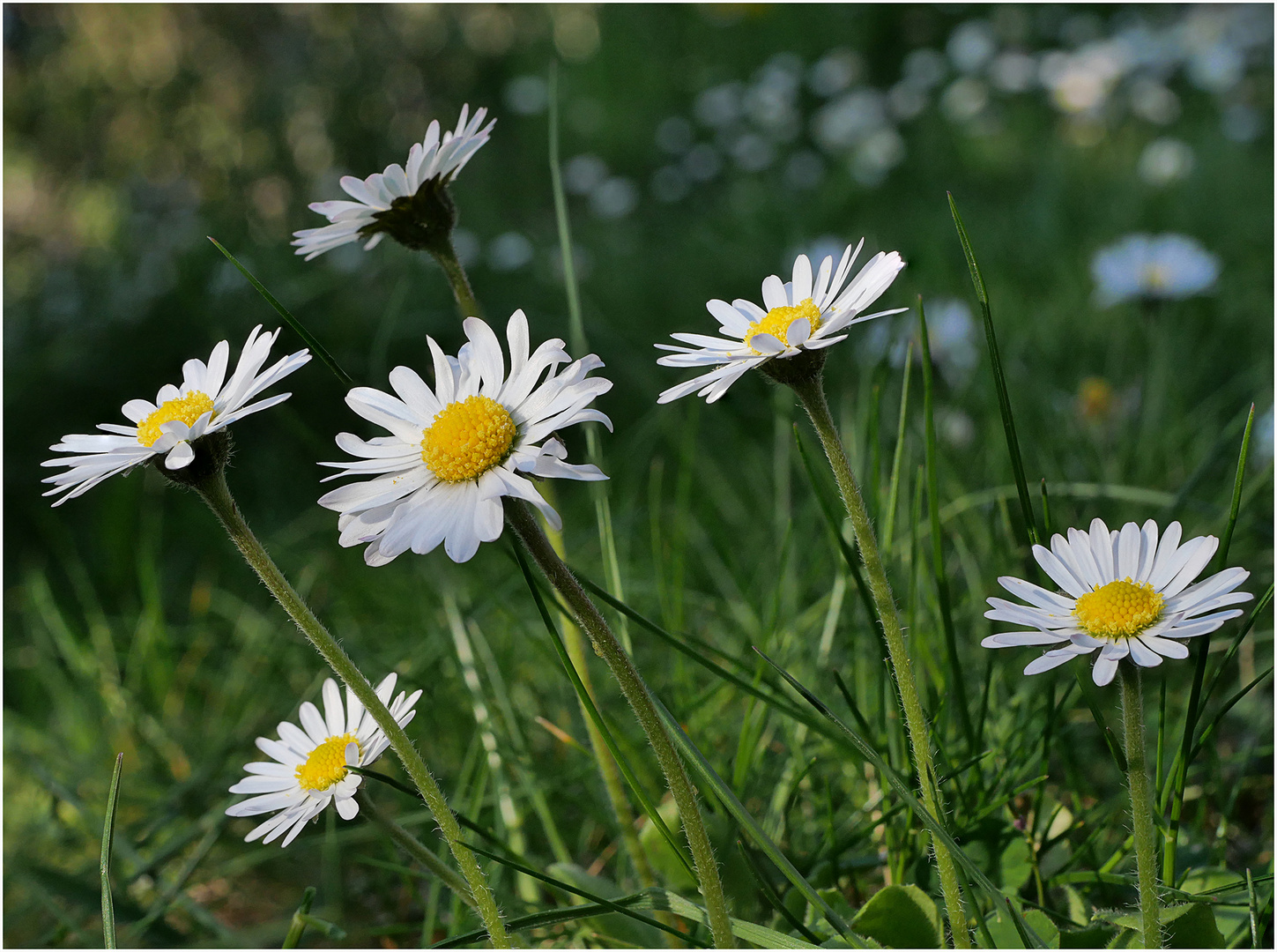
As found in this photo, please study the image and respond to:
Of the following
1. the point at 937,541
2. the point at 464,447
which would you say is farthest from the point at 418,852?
the point at 937,541

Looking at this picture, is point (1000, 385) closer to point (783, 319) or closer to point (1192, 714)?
point (783, 319)

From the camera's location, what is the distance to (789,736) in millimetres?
1159

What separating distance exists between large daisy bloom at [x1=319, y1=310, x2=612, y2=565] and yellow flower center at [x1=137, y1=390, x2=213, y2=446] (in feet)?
0.34

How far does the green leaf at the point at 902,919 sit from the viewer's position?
2.75ft

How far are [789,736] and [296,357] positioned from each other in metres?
0.69

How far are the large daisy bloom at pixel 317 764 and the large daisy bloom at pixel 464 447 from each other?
174 millimetres

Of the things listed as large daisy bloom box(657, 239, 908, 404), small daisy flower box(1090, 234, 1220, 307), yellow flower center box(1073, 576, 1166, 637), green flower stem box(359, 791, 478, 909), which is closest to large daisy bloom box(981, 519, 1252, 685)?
yellow flower center box(1073, 576, 1166, 637)

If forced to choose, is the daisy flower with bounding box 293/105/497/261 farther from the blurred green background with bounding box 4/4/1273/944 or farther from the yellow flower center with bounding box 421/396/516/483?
the blurred green background with bounding box 4/4/1273/944

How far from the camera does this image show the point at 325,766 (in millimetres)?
867

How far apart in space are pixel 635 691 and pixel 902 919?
338mm

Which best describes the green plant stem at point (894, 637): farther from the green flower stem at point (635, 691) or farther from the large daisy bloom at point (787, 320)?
the green flower stem at point (635, 691)

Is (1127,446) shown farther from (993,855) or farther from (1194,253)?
(993,855)

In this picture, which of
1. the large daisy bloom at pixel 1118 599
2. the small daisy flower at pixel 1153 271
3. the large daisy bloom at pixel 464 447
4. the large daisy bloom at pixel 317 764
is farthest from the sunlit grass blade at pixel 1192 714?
the small daisy flower at pixel 1153 271

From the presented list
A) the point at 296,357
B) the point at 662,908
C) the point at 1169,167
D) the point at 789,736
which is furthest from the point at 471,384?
the point at 1169,167
